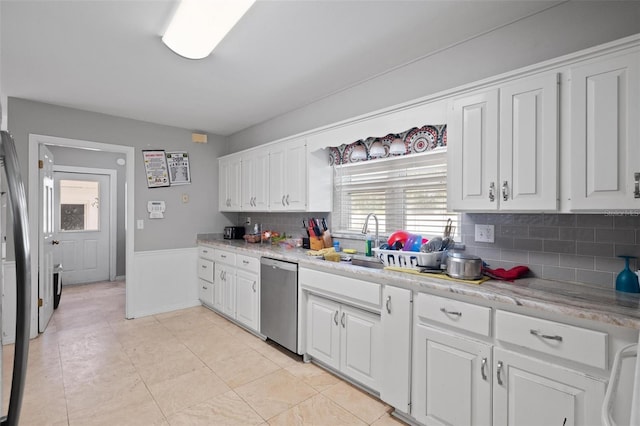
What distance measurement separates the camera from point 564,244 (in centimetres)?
191

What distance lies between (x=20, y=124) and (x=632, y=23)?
498cm

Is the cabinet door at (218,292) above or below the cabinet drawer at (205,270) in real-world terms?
below

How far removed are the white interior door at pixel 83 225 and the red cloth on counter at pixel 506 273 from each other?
635 cm

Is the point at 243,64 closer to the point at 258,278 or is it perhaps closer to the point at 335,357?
the point at 258,278

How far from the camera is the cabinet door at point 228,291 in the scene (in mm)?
3683

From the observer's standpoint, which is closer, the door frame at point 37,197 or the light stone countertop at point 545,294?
the light stone countertop at point 545,294

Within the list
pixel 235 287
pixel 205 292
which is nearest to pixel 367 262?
pixel 235 287

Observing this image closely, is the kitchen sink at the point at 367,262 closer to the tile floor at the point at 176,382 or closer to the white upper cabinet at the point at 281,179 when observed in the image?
the white upper cabinet at the point at 281,179

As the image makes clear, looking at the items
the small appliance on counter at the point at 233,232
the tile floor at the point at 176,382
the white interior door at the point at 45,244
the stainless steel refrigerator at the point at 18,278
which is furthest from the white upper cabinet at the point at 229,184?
the stainless steel refrigerator at the point at 18,278

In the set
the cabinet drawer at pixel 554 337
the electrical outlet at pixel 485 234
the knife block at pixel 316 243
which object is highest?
the electrical outlet at pixel 485 234

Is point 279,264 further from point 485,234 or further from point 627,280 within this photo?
point 627,280

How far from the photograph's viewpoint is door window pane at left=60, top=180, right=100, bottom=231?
567cm

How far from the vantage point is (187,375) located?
2.62 meters

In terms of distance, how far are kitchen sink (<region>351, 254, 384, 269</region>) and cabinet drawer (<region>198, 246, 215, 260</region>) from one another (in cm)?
216
